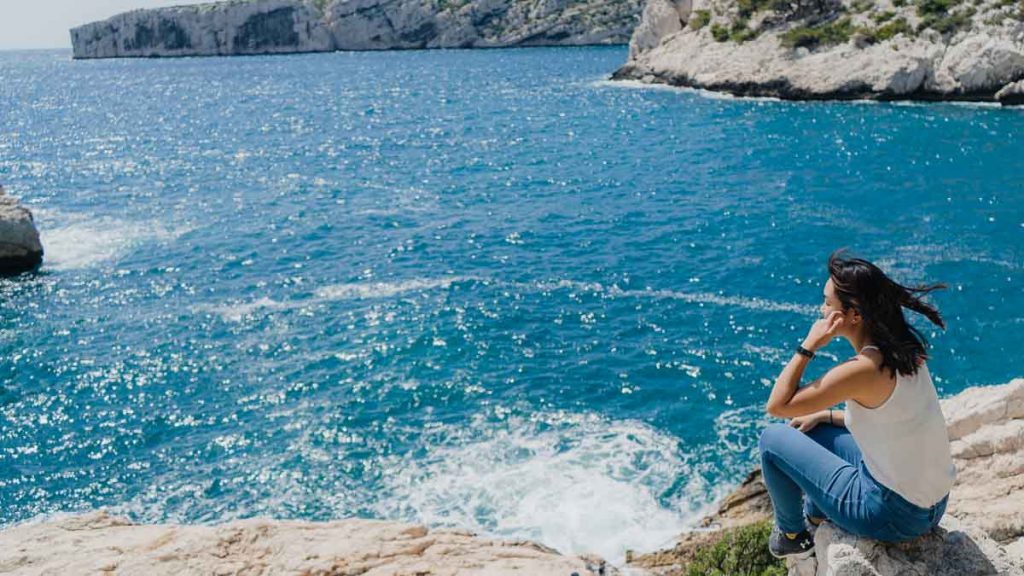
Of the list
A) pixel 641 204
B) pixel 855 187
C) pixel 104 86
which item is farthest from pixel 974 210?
pixel 104 86

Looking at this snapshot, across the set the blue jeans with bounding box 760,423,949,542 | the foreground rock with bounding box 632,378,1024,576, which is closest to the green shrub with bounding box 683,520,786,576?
the foreground rock with bounding box 632,378,1024,576

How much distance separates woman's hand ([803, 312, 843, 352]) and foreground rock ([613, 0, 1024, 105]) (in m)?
72.2

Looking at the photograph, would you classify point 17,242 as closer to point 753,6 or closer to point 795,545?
point 795,545

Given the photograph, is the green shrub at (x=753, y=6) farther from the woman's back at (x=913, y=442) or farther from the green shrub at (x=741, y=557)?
the woman's back at (x=913, y=442)

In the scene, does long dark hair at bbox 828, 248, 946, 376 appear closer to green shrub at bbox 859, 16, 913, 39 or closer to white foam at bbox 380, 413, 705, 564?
white foam at bbox 380, 413, 705, 564

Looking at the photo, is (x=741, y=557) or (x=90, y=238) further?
(x=90, y=238)

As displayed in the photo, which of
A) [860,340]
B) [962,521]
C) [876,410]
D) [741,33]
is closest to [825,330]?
[860,340]

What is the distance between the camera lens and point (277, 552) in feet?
30.4

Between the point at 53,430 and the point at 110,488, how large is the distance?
4.01 meters

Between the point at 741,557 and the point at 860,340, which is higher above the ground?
the point at 860,340

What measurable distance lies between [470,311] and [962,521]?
873 inches

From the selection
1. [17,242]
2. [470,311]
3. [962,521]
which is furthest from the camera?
[17,242]

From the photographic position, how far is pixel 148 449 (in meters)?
21.2

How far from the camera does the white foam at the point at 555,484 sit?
17.2 meters
